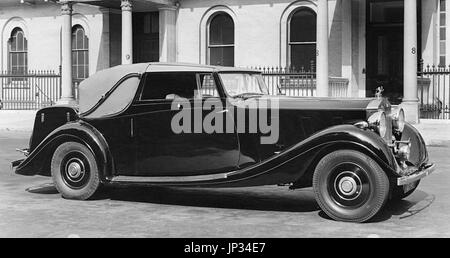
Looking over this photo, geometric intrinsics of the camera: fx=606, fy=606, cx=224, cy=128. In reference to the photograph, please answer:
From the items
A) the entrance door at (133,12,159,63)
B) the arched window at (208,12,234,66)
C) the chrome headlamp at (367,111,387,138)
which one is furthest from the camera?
the entrance door at (133,12,159,63)

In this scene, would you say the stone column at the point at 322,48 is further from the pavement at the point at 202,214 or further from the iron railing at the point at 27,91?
the iron railing at the point at 27,91

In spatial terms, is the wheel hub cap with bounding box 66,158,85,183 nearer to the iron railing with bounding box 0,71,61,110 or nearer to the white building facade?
the white building facade

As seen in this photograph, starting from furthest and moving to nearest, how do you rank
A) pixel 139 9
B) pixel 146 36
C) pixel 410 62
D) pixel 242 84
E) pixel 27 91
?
pixel 27 91, pixel 146 36, pixel 139 9, pixel 410 62, pixel 242 84

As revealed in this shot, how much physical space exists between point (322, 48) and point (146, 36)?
332 inches

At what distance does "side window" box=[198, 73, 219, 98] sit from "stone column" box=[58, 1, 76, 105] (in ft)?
49.7

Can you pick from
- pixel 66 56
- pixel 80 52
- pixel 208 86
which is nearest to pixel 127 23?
pixel 66 56

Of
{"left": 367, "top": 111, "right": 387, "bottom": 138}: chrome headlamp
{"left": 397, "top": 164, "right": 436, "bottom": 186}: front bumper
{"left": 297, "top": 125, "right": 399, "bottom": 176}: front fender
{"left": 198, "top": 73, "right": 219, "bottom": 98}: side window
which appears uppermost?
{"left": 198, "top": 73, "right": 219, "bottom": 98}: side window

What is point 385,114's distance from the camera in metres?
6.44

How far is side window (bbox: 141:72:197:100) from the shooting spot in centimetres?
714

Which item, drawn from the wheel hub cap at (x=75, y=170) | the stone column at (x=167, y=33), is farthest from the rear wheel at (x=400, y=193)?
the stone column at (x=167, y=33)

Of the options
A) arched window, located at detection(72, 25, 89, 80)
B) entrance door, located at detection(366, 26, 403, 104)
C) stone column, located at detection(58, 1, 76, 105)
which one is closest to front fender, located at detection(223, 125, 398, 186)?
entrance door, located at detection(366, 26, 403, 104)

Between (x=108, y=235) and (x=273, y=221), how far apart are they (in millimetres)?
1699

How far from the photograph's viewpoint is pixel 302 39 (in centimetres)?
2069

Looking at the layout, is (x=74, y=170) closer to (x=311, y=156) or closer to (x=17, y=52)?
(x=311, y=156)
